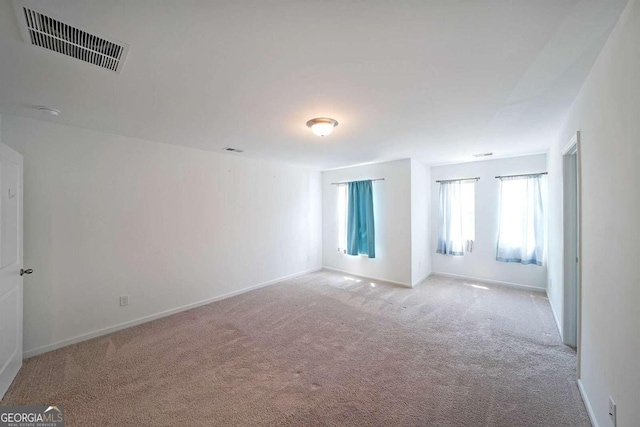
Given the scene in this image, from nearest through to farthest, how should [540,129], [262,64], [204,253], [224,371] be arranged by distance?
[262,64]
[224,371]
[540,129]
[204,253]

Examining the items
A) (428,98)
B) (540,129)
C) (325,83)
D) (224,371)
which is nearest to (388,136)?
(428,98)

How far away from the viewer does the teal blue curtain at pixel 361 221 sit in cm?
503

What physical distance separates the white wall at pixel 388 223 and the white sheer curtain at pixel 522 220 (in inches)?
67.9

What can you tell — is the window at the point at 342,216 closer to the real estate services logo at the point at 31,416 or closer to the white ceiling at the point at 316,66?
the white ceiling at the point at 316,66

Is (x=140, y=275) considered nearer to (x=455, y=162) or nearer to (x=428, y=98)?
(x=428, y=98)

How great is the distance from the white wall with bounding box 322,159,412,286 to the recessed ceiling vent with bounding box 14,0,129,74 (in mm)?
4211

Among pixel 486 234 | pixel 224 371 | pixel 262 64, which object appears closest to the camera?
pixel 262 64

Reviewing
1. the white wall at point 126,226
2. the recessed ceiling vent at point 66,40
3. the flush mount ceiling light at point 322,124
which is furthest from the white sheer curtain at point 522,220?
the recessed ceiling vent at point 66,40

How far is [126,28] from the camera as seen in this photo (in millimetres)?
1256

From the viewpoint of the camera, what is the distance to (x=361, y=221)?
5.19 metres

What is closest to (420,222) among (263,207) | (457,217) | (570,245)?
(457,217)

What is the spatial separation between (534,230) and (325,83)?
4.51m

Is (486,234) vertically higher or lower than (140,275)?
higher

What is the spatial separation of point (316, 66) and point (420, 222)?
161 inches
